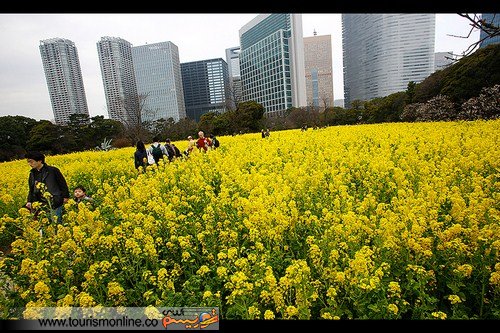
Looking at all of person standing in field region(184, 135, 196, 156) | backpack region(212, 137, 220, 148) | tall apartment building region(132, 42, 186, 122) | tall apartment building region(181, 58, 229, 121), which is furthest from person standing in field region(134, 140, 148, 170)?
tall apartment building region(181, 58, 229, 121)

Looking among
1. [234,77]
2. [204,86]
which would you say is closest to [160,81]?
[204,86]

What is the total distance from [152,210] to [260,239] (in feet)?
6.47

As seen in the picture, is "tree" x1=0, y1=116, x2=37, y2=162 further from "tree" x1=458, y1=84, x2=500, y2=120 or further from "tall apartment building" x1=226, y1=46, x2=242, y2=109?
"tree" x1=458, y1=84, x2=500, y2=120

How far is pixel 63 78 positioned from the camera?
378cm

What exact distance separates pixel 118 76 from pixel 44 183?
6.64 feet

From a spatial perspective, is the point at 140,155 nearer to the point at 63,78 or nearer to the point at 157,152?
the point at 157,152

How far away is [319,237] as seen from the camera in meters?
3.34

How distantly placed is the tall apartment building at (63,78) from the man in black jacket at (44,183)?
2.14 feet

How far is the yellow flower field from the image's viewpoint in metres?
2.28

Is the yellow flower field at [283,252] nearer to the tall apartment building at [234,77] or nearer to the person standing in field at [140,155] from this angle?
the tall apartment building at [234,77]

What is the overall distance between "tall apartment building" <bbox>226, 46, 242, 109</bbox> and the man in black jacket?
3111 millimetres

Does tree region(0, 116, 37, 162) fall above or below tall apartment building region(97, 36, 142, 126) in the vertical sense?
below

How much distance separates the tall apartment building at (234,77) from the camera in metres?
4.53
